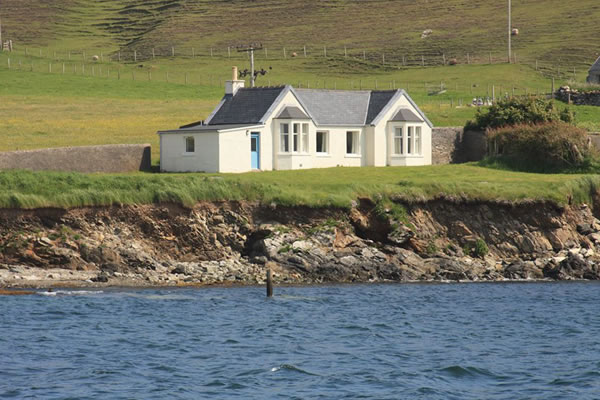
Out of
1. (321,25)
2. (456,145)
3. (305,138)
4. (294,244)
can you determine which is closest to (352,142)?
(305,138)

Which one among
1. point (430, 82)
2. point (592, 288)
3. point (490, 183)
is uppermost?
point (430, 82)

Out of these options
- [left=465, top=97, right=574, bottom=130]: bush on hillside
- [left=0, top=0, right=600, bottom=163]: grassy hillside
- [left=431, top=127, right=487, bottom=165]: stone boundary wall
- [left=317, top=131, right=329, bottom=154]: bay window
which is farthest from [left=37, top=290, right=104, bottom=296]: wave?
[left=465, top=97, right=574, bottom=130]: bush on hillside

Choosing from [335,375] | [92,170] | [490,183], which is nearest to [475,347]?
[335,375]

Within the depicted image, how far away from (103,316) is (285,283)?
10776 millimetres

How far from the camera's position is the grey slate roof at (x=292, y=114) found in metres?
62.3

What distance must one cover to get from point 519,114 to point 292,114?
1479 cm

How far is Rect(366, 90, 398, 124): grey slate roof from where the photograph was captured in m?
66.5

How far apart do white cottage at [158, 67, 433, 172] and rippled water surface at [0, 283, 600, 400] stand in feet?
60.0

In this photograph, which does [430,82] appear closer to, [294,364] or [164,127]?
[164,127]

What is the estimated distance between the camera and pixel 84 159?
56875 millimetres

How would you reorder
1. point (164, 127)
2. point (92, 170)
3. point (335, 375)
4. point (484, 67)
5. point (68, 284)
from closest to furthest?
point (335, 375) → point (68, 284) → point (92, 170) → point (164, 127) → point (484, 67)

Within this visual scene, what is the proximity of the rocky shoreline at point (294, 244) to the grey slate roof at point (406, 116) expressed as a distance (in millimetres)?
16931

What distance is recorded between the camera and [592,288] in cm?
4459

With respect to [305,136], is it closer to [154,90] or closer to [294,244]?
[294,244]
